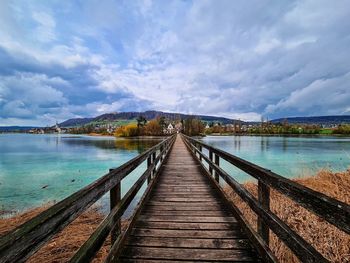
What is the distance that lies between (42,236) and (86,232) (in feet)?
19.2

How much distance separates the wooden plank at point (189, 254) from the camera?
2.88 metres

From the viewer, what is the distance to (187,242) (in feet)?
10.7

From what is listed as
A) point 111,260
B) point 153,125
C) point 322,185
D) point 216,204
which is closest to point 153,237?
point 111,260

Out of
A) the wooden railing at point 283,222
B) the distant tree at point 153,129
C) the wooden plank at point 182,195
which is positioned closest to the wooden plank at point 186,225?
the wooden railing at point 283,222

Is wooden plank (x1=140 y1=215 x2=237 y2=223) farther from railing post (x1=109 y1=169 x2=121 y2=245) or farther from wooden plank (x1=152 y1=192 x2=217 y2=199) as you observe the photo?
wooden plank (x1=152 y1=192 x2=217 y2=199)

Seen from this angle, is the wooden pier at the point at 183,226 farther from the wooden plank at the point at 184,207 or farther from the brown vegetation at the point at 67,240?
the brown vegetation at the point at 67,240

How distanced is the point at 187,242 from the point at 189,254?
1.01 feet

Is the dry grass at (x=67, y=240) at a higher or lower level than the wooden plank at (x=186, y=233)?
lower

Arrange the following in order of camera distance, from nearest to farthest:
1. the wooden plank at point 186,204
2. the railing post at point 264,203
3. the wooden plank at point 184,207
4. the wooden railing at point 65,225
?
the wooden railing at point 65,225 < the railing post at point 264,203 < the wooden plank at point 184,207 < the wooden plank at point 186,204

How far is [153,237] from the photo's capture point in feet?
11.2

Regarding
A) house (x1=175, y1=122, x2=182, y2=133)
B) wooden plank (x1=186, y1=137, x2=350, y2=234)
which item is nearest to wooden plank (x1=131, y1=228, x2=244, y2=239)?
wooden plank (x1=186, y1=137, x2=350, y2=234)

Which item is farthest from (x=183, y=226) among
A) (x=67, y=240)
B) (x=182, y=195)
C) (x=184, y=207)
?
(x=67, y=240)

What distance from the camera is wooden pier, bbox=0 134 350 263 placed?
1520mm

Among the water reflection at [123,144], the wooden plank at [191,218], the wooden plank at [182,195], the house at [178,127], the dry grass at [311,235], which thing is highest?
the house at [178,127]
